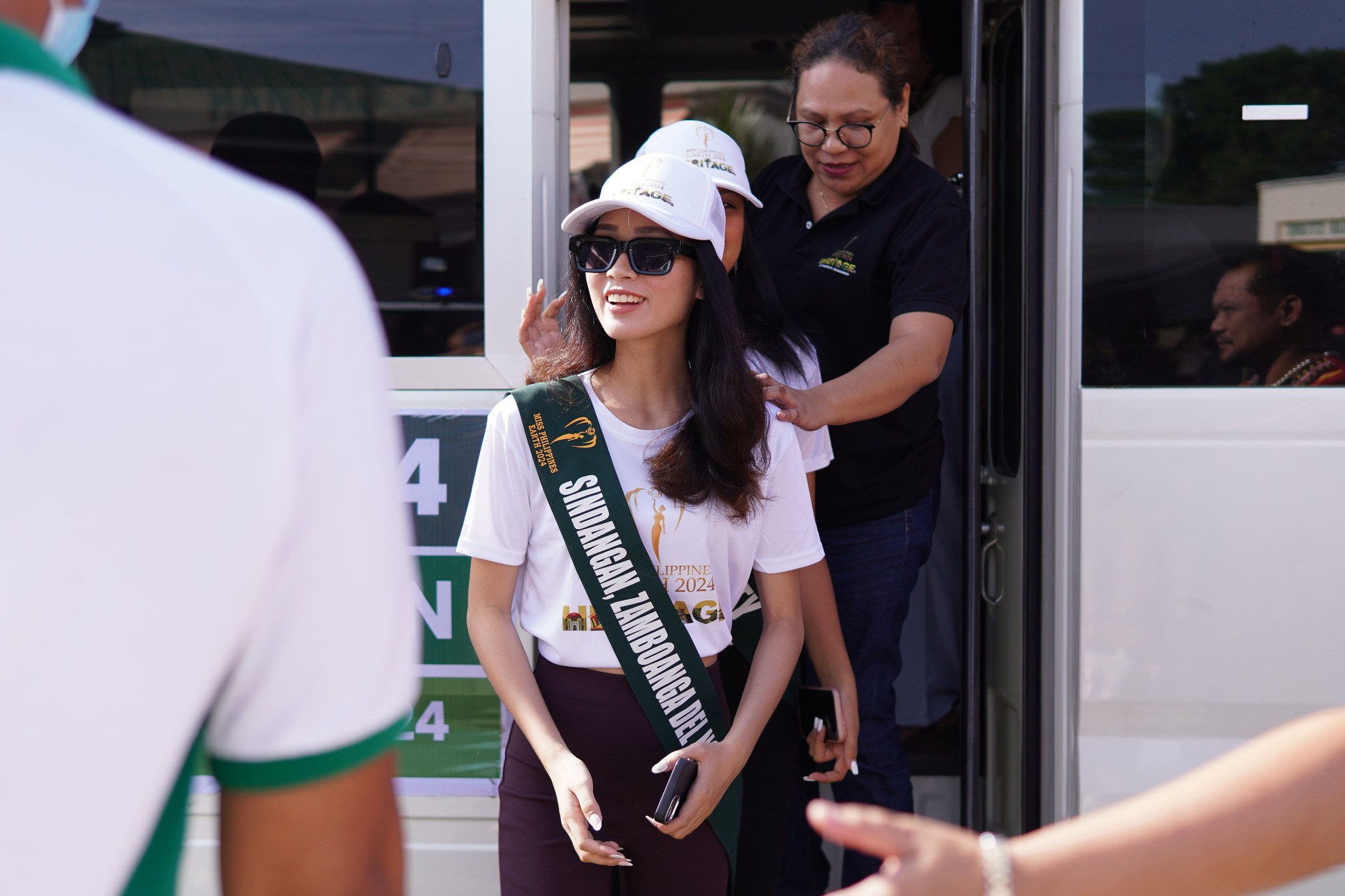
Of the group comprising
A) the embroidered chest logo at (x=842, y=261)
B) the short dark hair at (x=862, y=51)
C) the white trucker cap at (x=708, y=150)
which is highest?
the short dark hair at (x=862, y=51)

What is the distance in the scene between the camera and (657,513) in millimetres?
2041

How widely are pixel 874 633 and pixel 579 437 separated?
3.69ft

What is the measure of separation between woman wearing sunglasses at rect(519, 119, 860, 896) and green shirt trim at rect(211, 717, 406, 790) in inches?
66.1

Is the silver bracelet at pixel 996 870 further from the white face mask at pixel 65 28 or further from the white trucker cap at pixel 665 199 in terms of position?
the white trucker cap at pixel 665 199

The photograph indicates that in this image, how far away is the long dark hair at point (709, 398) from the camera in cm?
204

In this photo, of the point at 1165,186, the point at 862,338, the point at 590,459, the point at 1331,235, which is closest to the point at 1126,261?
the point at 1165,186

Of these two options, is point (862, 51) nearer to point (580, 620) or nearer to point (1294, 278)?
point (1294, 278)

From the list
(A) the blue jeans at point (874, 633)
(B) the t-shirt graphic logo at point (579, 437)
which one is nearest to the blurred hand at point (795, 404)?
(B) the t-shirt graphic logo at point (579, 437)

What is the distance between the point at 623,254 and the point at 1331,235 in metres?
1.52

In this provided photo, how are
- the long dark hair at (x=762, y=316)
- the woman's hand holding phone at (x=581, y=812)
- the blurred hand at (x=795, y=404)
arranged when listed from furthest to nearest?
the long dark hair at (x=762, y=316), the blurred hand at (x=795, y=404), the woman's hand holding phone at (x=581, y=812)

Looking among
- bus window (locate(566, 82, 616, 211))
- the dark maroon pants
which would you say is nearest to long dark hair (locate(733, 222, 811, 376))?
the dark maroon pants

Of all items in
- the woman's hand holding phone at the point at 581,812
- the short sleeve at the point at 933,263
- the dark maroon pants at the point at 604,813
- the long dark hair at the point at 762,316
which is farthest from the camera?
the short sleeve at the point at 933,263

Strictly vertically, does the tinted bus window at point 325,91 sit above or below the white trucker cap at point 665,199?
above

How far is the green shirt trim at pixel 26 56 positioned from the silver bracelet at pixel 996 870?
2.69 feet
